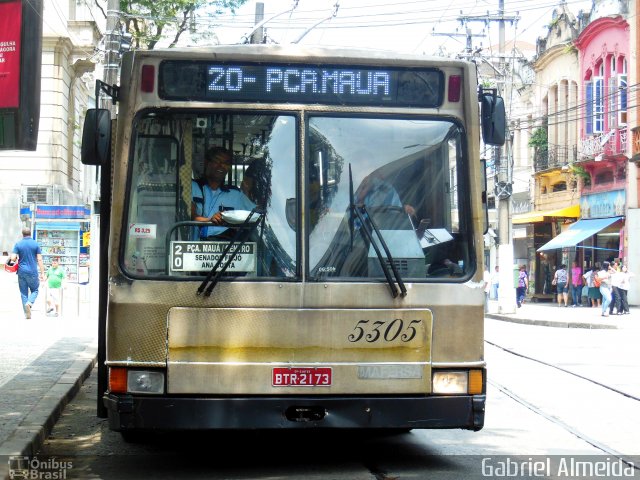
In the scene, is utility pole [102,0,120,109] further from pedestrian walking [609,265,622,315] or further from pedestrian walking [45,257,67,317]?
pedestrian walking [609,265,622,315]

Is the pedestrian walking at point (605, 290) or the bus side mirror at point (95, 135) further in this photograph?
the pedestrian walking at point (605, 290)

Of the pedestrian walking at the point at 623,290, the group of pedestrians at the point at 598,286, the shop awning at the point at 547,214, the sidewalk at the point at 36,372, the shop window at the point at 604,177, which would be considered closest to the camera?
the sidewalk at the point at 36,372

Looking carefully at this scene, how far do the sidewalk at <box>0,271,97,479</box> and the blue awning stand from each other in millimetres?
20349

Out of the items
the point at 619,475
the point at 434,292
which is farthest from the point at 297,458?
the point at 619,475

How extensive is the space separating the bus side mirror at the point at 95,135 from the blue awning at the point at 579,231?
30.9m

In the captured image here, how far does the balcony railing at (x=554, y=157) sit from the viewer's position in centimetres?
4037

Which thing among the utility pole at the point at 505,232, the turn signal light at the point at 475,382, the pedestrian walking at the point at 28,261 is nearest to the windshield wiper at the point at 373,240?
the turn signal light at the point at 475,382

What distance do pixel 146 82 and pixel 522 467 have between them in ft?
11.8

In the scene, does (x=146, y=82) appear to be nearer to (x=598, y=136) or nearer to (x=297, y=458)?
(x=297, y=458)

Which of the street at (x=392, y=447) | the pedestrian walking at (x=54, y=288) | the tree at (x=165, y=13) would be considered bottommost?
the street at (x=392, y=447)

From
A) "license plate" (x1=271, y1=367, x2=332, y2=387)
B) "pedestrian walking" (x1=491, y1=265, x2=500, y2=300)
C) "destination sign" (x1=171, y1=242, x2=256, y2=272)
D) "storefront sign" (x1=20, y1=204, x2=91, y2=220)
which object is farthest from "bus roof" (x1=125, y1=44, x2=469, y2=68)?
"pedestrian walking" (x1=491, y1=265, x2=500, y2=300)

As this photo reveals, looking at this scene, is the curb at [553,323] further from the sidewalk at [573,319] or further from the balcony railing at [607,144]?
the balcony railing at [607,144]

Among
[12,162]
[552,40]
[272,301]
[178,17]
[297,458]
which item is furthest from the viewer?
[552,40]

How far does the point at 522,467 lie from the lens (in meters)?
7.17
